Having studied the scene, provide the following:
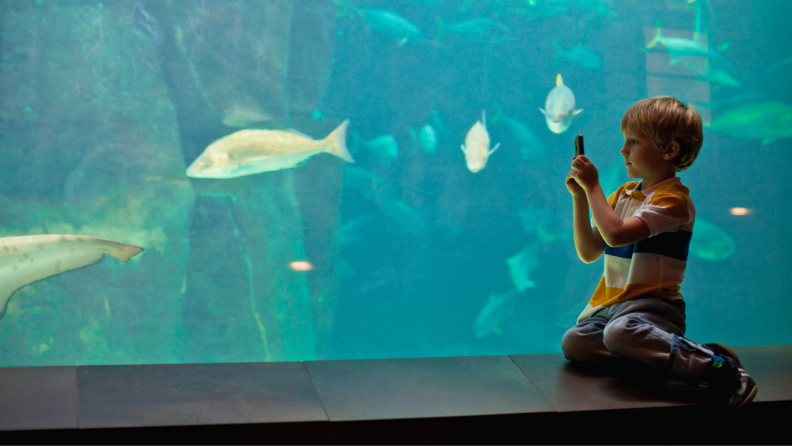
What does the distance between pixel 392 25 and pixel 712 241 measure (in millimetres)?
2512

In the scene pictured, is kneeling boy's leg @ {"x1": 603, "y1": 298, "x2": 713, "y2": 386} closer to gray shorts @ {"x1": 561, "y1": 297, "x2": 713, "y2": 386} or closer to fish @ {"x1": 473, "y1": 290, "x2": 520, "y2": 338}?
gray shorts @ {"x1": 561, "y1": 297, "x2": 713, "y2": 386}

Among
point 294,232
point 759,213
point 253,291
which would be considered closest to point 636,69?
point 759,213

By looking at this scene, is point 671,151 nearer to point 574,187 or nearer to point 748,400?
point 574,187

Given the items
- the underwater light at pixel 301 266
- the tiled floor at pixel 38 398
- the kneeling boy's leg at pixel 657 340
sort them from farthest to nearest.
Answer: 1. the underwater light at pixel 301 266
2. the kneeling boy's leg at pixel 657 340
3. the tiled floor at pixel 38 398

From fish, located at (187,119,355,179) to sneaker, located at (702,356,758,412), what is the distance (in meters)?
1.99

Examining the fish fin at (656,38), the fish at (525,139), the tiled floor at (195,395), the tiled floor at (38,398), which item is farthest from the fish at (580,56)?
the tiled floor at (38,398)

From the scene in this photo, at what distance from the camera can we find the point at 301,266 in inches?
121

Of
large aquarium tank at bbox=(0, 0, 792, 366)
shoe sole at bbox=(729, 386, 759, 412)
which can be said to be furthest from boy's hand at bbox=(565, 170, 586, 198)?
large aquarium tank at bbox=(0, 0, 792, 366)

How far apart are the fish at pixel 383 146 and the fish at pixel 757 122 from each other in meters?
2.07

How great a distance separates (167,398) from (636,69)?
326 cm

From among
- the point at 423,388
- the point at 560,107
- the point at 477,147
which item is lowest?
the point at 423,388

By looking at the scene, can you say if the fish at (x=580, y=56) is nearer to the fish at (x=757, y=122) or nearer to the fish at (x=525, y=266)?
the fish at (x=757, y=122)

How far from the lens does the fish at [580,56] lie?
11.9 ft

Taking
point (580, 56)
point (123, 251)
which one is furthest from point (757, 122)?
point (123, 251)
